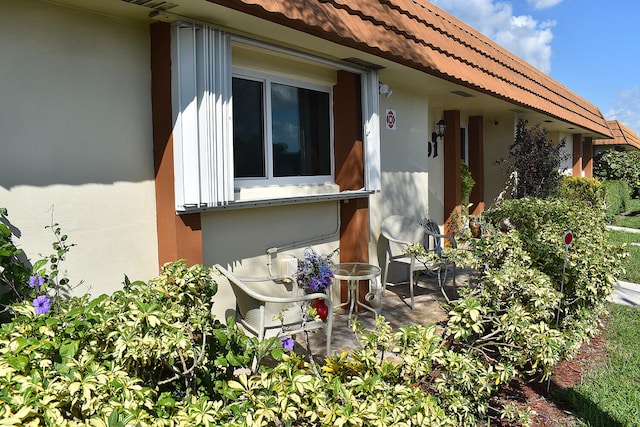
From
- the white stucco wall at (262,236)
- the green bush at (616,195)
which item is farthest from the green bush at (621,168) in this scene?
the white stucco wall at (262,236)

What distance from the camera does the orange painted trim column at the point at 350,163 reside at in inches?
231

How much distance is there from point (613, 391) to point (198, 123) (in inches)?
157

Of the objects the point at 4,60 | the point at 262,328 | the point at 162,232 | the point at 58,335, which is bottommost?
the point at 262,328

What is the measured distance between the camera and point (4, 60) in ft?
10.4

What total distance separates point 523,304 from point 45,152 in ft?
11.9

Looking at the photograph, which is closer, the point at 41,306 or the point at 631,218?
the point at 41,306

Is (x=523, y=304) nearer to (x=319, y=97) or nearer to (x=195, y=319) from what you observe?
(x=195, y=319)

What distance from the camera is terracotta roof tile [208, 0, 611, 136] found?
155 inches

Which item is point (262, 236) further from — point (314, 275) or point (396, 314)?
point (396, 314)

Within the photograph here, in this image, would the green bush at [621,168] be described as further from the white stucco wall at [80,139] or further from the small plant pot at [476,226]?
the white stucco wall at [80,139]

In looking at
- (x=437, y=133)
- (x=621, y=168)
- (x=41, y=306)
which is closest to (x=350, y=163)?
(x=41, y=306)

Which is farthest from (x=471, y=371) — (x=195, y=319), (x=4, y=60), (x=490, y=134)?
(x=490, y=134)

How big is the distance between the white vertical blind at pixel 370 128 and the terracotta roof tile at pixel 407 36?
24.2 inches

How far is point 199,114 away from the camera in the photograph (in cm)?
386
